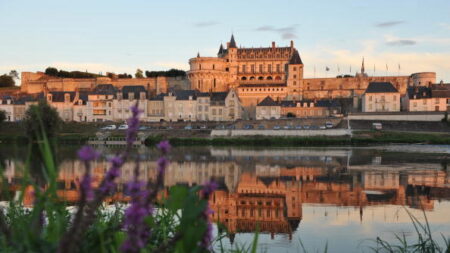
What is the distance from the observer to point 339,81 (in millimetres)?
71875

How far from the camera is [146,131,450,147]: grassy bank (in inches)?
1444

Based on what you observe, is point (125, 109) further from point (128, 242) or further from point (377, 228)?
point (128, 242)

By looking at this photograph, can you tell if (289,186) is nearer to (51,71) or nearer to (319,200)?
(319,200)

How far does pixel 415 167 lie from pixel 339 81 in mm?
54979

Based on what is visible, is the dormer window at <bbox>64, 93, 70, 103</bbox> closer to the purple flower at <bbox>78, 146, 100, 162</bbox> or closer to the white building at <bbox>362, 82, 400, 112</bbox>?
the white building at <bbox>362, 82, 400, 112</bbox>

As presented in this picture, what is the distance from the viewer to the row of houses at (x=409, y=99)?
52.0 metres

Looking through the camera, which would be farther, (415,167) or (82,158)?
(415,167)

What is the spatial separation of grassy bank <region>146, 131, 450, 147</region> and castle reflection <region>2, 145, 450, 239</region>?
53.5ft

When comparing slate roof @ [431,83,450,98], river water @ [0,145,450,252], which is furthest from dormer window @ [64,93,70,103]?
river water @ [0,145,450,252]

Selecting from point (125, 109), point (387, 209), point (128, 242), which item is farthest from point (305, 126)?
point (128, 242)

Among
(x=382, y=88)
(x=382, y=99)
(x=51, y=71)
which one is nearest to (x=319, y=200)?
(x=382, y=99)

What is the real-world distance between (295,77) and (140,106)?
82.6ft

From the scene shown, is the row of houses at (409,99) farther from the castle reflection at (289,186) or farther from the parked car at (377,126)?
the castle reflection at (289,186)

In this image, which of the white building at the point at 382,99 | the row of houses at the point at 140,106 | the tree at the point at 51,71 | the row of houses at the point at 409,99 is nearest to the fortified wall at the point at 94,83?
the tree at the point at 51,71
